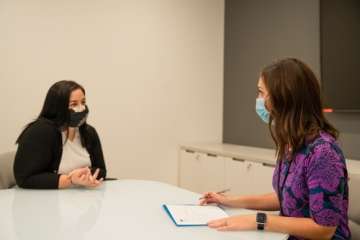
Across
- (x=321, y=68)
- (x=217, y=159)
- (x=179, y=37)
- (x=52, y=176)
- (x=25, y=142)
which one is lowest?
(x=217, y=159)

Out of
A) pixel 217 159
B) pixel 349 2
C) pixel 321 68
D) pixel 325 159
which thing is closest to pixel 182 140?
pixel 217 159

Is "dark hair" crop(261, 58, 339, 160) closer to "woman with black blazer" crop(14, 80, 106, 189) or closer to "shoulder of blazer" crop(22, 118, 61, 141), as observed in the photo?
"woman with black blazer" crop(14, 80, 106, 189)

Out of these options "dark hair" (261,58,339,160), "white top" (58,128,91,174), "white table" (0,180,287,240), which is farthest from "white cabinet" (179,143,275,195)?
"dark hair" (261,58,339,160)

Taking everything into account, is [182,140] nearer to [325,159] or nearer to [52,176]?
[52,176]

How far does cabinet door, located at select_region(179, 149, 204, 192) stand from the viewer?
3496mm

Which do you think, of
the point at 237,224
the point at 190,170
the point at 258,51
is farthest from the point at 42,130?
the point at 258,51

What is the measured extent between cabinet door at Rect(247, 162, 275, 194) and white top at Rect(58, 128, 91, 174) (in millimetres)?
1362

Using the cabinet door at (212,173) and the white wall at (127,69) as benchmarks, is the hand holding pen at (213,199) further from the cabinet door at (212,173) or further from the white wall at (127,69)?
the white wall at (127,69)

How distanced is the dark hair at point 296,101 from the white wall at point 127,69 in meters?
2.23

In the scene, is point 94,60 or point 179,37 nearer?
point 94,60

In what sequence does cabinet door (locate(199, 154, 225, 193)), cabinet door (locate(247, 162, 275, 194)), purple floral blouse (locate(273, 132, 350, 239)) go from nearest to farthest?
purple floral blouse (locate(273, 132, 350, 239))
cabinet door (locate(247, 162, 275, 194))
cabinet door (locate(199, 154, 225, 193))

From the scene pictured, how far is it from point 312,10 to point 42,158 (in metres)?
2.47

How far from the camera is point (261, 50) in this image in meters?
3.54

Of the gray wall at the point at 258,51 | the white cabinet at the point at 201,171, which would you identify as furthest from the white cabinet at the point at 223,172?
the gray wall at the point at 258,51
